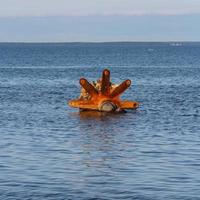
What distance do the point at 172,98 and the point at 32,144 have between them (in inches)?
1204

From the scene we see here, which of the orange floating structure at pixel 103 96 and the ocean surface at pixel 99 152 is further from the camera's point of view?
the orange floating structure at pixel 103 96

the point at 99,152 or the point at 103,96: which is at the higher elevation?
the point at 103,96

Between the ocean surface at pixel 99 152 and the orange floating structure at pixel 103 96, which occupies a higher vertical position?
the orange floating structure at pixel 103 96

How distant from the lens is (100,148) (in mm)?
35625

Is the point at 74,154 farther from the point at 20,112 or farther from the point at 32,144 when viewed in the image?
the point at 20,112

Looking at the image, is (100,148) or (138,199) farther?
(100,148)

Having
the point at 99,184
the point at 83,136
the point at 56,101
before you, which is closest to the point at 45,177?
the point at 99,184

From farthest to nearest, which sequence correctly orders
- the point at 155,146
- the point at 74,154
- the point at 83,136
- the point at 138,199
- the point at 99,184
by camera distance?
1. the point at 83,136
2. the point at 155,146
3. the point at 74,154
4. the point at 99,184
5. the point at 138,199

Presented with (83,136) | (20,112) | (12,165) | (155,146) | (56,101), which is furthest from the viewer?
(56,101)

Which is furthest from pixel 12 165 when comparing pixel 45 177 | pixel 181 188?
pixel 181 188

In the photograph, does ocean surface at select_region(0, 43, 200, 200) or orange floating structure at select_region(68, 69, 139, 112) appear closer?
ocean surface at select_region(0, 43, 200, 200)

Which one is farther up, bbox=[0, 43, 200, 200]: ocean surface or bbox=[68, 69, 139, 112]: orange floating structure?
bbox=[68, 69, 139, 112]: orange floating structure

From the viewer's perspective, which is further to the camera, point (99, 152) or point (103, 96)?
point (103, 96)

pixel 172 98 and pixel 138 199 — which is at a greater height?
pixel 172 98
